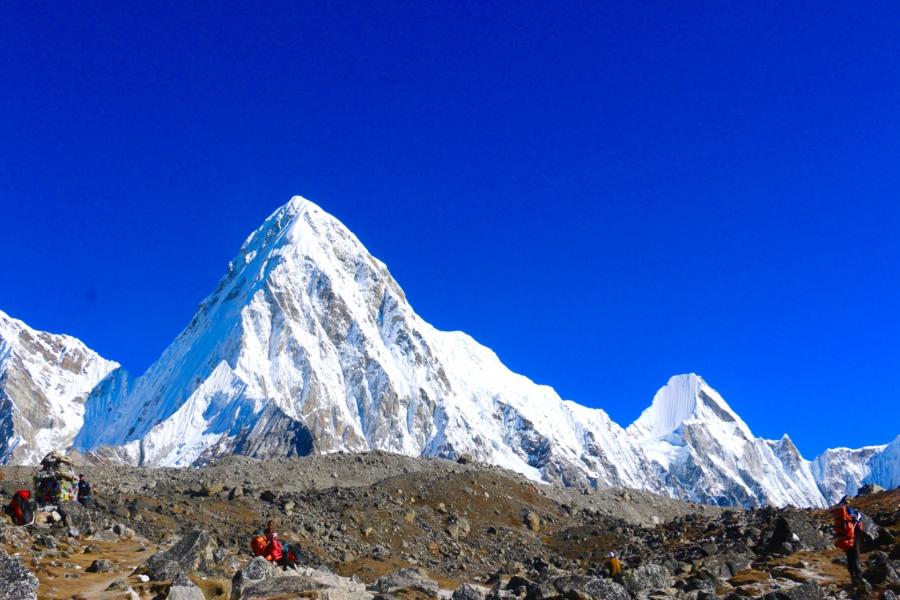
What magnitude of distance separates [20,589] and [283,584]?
19.1ft

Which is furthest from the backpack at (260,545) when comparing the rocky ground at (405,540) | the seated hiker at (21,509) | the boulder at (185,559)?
the seated hiker at (21,509)

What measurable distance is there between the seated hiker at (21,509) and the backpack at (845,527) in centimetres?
2592

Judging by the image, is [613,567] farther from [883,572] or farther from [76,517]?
[76,517]

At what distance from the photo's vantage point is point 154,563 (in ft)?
71.5

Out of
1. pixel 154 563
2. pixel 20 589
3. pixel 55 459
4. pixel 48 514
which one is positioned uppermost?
pixel 55 459

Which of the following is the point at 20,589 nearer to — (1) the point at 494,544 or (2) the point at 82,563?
(2) the point at 82,563

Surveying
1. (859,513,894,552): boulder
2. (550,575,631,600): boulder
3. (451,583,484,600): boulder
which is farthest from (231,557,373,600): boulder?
(859,513,894,552): boulder

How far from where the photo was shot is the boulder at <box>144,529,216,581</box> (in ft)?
70.3

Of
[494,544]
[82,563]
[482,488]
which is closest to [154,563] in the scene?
[82,563]

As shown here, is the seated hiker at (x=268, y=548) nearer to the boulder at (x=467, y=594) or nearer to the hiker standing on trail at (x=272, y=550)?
the hiker standing on trail at (x=272, y=550)

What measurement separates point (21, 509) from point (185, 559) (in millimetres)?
9552

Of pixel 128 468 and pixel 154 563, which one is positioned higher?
pixel 128 468

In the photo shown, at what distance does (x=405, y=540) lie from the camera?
167 feet

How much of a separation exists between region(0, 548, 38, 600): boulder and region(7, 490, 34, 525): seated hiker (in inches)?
537
